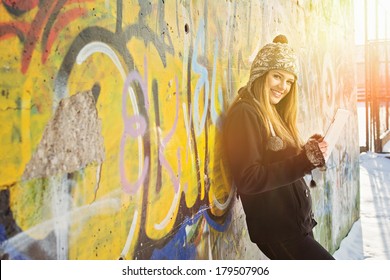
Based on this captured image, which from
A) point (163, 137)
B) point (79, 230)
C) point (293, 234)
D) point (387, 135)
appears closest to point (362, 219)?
point (293, 234)

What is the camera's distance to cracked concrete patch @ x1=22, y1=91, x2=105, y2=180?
1488 mm

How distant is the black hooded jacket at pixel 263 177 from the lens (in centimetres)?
250

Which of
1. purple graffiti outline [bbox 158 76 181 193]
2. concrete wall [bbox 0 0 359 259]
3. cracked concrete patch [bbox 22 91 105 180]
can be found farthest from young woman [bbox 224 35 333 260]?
cracked concrete patch [bbox 22 91 105 180]

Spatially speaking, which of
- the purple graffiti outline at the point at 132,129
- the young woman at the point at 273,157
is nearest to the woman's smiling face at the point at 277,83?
the young woman at the point at 273,157

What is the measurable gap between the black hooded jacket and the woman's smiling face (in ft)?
0.43

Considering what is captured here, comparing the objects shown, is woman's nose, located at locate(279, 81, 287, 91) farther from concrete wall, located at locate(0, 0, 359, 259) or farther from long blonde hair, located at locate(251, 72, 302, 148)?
concrete wall, located at locate(0, 0, 359, 259)

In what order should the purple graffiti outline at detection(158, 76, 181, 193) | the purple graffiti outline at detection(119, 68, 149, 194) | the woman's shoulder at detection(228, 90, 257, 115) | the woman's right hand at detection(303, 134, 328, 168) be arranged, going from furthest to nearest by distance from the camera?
the woman's shoulder at detection(228, 90, 257, 115) < the woman's right hand at detection(303, 134, 328, 168) < the purple graffiti outline at detection(158, 76, 181, 193) < the purple graffiti outline at detection(119, 68, 149, 194)

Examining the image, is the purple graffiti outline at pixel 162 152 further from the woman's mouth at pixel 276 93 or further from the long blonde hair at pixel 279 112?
the woman's mouth at pixel 276 93

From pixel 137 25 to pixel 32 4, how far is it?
580 millimetres

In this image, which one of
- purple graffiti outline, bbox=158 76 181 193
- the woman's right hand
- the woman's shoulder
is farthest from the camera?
the woman's shoulder

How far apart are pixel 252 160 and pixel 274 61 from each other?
609 mm

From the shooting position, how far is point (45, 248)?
1.52m

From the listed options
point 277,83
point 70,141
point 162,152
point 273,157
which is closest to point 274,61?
point 277,83

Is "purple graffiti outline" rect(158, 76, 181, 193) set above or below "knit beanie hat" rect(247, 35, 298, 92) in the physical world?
below
